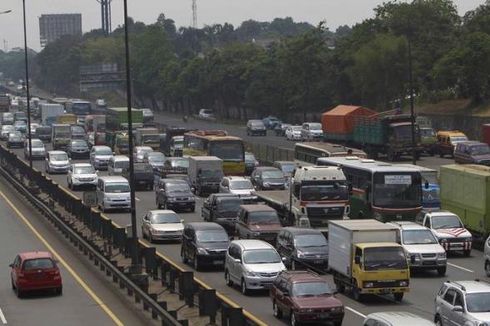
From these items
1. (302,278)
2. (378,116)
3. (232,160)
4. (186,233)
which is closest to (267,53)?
(378,116)

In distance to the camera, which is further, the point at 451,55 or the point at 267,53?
the point at 267,53

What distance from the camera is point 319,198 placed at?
42969 millimetres

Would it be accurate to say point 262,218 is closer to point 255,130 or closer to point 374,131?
point 374,131

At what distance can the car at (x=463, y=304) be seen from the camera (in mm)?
24500

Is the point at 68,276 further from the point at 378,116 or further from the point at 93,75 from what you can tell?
the point at 93,75

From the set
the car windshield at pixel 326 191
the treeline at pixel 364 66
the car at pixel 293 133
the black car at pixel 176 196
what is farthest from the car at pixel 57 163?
the car windshield at pixel 326 191

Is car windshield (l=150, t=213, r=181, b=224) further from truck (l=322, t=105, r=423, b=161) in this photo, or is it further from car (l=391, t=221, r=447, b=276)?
truck (l=322, t=105, r=423, b=161)

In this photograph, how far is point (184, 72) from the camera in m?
155

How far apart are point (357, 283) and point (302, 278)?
3.12 m

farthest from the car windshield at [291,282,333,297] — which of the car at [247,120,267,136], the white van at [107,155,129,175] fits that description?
the car at [247,120,267,136]

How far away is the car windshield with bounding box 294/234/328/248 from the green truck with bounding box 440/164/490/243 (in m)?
7.81

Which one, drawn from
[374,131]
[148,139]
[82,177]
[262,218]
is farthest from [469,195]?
[148,139]

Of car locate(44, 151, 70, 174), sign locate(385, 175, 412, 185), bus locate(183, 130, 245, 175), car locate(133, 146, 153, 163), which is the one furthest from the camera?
car locate(44, 151, 70, 174)

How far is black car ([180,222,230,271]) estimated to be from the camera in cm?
3766
